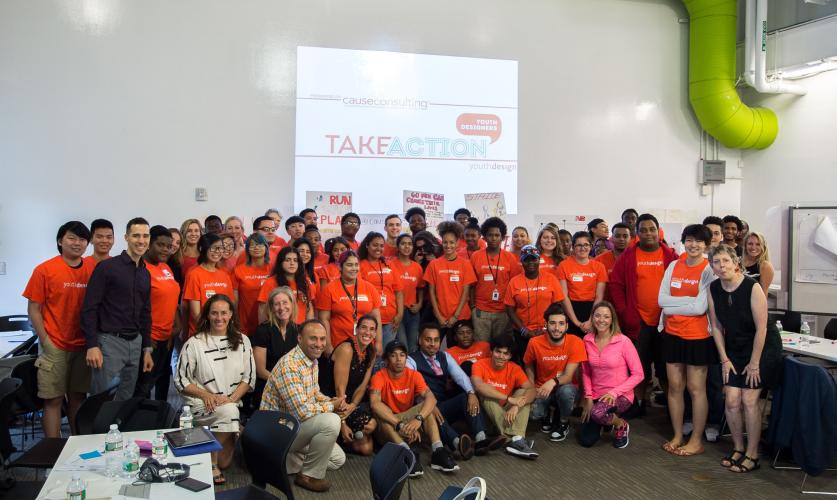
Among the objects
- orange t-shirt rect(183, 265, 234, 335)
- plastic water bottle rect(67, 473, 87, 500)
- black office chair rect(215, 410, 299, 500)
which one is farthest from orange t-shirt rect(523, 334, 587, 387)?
plastic water bottle rect(67, 473, 87, 500)

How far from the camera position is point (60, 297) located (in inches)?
158

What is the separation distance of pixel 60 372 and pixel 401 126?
4682mm

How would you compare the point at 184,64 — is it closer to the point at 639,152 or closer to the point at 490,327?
the point at 490,327

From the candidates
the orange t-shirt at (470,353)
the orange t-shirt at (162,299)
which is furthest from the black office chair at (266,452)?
Answer: the orange t-shirt at (470,353)

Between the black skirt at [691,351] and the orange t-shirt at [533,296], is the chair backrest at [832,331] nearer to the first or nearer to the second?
the black skirt at [691,351]

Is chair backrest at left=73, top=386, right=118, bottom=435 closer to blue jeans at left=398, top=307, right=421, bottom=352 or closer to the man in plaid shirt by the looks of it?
the man in plaid shirt

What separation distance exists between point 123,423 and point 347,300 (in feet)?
6.27

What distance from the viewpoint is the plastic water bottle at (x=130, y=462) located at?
2.49m

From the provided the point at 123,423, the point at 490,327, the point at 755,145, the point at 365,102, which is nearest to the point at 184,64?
the point at 365,102

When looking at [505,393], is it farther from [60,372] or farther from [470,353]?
[60,372]

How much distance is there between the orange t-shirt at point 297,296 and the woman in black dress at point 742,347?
2847 millimetres

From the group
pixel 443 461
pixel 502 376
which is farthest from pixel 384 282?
pixel 443 461

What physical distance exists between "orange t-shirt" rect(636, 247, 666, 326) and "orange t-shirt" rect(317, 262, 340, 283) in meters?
2.45

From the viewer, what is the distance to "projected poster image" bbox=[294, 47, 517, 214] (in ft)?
24.1
